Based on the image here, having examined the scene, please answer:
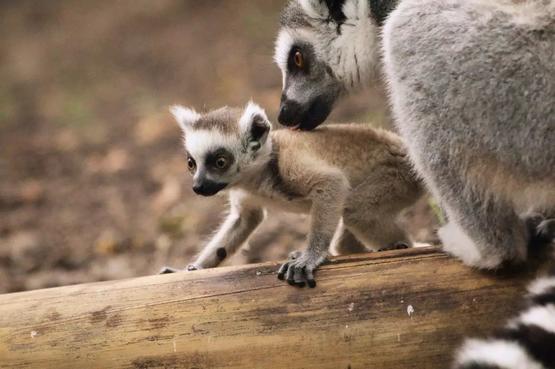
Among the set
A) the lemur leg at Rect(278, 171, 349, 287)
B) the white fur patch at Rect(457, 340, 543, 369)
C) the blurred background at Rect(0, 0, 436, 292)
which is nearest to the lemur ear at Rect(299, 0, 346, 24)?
the lemur leg at Rect(278, 171, 349, 287)

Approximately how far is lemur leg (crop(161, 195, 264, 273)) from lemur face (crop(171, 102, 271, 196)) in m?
0.30

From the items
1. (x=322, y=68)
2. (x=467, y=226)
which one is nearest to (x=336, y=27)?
(x=322, y=68)

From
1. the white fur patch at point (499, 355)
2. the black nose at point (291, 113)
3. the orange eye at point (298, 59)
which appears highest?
the orange eye at point (298, 59)

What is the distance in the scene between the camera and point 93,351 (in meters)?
4.10

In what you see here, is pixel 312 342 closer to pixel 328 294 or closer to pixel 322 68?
pixel 328 294

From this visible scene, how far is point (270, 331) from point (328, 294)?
1.14 ft

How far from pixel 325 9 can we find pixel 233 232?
1.53 metres

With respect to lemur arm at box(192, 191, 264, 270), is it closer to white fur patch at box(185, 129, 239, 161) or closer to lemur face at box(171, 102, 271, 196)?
lemur face at box(171, 102, 271, 196)

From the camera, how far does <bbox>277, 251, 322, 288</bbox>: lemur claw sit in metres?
4.15

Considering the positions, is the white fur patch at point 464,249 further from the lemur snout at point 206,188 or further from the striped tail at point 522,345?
the lemur snout at point 206,188

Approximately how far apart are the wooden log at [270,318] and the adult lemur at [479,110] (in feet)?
0.87

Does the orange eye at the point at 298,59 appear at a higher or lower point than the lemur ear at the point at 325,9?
lower

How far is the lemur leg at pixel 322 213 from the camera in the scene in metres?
4.42

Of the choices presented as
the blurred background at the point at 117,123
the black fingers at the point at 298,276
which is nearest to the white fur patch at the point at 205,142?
the black fingers at the point at 298,276
